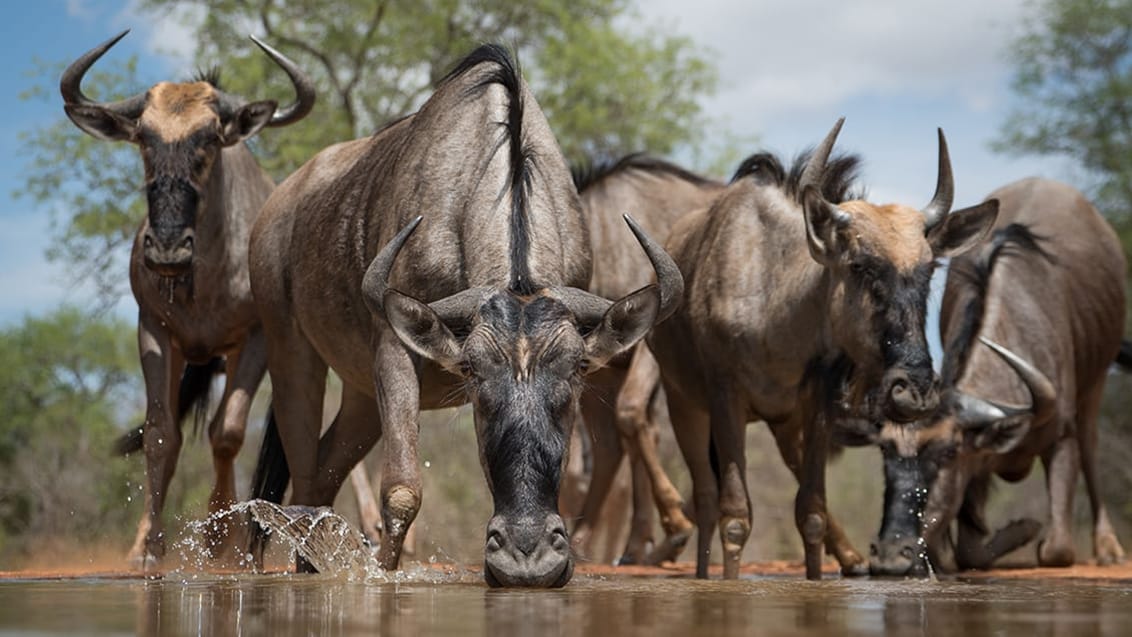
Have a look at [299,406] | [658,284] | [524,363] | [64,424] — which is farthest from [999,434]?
[64,424]

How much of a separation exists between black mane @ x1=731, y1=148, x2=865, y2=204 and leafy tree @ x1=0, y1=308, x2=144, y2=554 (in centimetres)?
1443

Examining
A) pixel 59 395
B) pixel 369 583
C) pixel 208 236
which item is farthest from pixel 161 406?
pixel 59 395

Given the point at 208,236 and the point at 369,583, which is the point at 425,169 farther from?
the point at 208,236

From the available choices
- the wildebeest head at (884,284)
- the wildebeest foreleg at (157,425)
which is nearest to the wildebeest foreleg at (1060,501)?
the wildebeest head at (884,284)

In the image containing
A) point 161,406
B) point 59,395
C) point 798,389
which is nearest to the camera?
point 798,389

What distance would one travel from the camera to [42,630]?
11.2 feet

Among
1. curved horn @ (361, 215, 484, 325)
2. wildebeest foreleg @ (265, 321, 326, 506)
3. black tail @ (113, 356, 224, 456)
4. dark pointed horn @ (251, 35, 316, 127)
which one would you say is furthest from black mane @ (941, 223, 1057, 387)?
black tail @ (113, 356, 224, 456)

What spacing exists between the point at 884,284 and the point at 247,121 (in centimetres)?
440

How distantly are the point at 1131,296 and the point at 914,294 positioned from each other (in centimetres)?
1806

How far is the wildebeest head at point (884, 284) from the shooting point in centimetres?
735

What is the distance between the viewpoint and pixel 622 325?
5.83 meters

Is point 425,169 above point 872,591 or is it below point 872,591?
above

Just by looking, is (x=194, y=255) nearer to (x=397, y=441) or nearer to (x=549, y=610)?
(x=397, y=441)

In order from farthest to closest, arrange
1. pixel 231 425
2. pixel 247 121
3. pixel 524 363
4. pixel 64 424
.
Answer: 1. pixel 64 424
2. pixel 247 121
3. pixel 231 425
4. pixel 524 363
